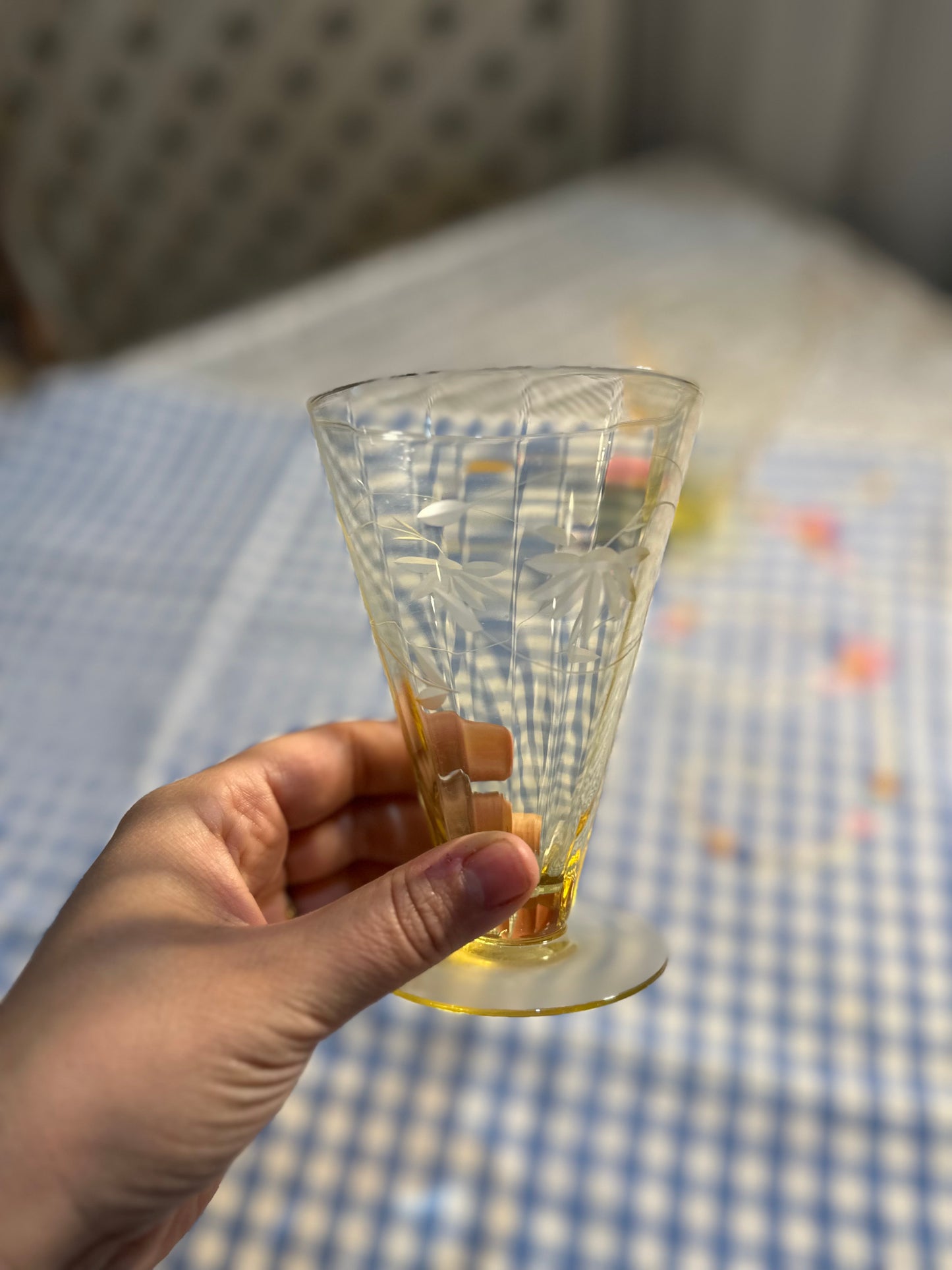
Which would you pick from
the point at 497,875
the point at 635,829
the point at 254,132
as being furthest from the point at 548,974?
the point at 254,132

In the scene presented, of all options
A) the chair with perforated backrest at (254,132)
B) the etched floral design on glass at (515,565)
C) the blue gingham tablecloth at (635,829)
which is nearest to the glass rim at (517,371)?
the etched floral design on glass at (515,565)

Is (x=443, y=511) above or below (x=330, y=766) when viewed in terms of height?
above

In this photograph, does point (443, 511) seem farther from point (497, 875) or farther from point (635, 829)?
point (635, 829)

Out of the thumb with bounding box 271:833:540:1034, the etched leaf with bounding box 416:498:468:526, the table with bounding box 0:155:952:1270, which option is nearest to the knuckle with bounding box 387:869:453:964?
the thumb with bounding box 271:833:540:1034

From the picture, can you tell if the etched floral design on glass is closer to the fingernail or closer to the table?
the fingernail

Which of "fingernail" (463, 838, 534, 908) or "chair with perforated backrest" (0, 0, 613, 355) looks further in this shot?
"chair with perforated backrest" (0, 0, 613, 355)

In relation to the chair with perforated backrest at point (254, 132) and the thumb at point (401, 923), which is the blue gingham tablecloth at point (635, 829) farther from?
the chair with perforated backrest at point (254, 132)
